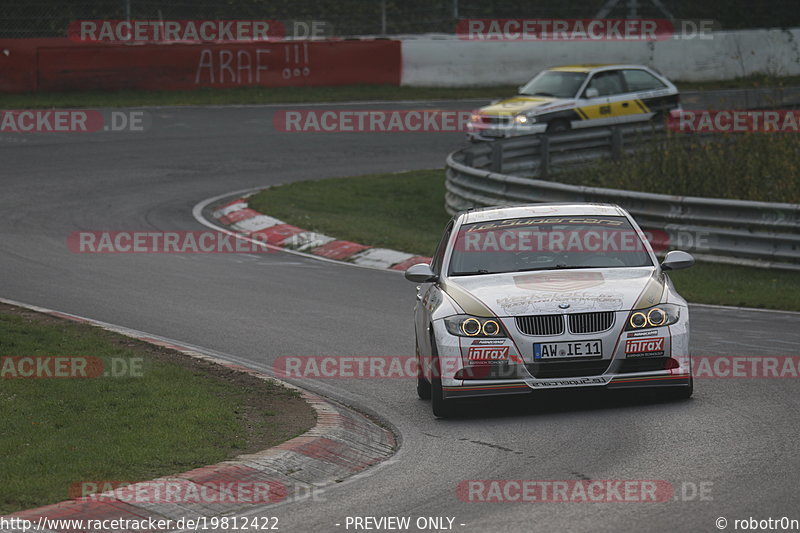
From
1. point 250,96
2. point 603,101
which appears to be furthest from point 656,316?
point 250,96

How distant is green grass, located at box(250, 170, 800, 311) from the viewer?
1488 centimetres

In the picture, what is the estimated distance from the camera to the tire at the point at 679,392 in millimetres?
9148

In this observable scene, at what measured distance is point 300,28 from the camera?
34125mm

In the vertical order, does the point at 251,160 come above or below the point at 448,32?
below

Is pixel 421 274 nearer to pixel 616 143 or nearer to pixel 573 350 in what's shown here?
pixel 573 350

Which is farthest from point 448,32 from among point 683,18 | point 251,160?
point 251,160

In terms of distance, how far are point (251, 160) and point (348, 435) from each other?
18.6m

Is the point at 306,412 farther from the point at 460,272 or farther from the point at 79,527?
the point at 79,527

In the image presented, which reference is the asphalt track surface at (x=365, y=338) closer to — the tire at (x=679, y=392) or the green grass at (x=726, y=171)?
the tire at (x=679, y=392)

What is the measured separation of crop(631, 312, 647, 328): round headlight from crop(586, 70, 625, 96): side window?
18324 mm

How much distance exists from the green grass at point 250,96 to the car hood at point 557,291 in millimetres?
22037

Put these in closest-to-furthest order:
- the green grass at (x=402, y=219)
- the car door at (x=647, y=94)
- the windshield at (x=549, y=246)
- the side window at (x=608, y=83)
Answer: the windshield at (x=549, y=246), the green grass at (x=402, y=219), the side window at (x=608, y=83), the car door at (x=647, y=94)

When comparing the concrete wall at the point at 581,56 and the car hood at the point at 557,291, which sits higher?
the concrete wall at the point at 581,56

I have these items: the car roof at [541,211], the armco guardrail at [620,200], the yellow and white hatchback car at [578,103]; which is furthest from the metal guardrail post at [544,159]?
the car roof at [541,211]
